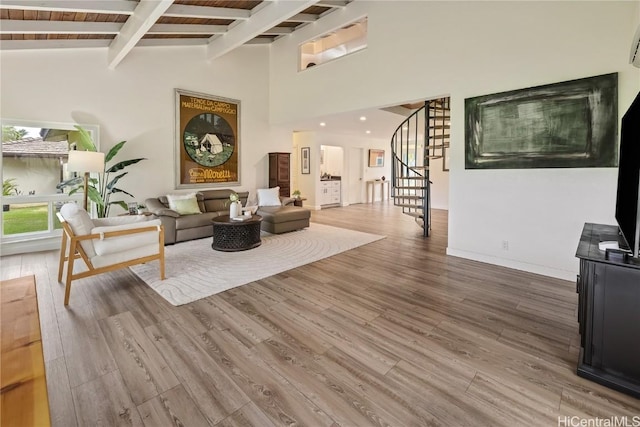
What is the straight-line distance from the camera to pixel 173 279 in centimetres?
354

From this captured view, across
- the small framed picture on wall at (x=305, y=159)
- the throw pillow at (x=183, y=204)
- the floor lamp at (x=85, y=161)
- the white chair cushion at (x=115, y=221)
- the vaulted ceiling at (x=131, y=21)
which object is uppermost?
the vaulted ceiling at (x=131, y=21)

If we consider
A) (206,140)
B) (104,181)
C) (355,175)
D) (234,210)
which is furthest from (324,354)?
→ (355,175)

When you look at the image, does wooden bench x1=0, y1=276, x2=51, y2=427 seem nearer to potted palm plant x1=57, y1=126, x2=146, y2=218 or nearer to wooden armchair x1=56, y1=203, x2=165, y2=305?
wooden armchair x1=56, y1=203, x2=165, y2=305

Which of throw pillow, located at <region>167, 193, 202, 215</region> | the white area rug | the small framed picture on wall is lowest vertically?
the white area rug

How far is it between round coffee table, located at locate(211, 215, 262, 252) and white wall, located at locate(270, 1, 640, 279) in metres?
3.09

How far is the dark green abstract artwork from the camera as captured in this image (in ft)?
10.6

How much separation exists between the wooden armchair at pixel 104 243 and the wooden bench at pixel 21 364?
1.28 m

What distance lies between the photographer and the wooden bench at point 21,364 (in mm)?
935

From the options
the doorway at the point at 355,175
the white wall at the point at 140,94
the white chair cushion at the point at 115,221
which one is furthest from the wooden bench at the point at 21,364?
the doorway at the point at 355,175

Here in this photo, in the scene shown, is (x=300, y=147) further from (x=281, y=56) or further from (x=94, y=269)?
(x=94, y=269)

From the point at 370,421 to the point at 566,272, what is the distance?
133 inches

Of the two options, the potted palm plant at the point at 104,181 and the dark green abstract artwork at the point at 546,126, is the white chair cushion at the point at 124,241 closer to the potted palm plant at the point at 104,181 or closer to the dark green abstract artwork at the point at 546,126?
the potted palm plant at the point at 104,181

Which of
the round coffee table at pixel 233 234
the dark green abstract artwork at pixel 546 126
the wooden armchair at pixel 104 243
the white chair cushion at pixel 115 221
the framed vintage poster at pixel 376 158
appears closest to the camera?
the wooden armchair at pixel 104 243

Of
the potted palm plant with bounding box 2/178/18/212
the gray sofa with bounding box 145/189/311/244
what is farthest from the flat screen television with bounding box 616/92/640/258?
the potted palm plant with bounding box 2/178/18/212
